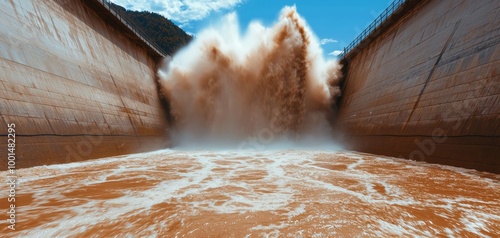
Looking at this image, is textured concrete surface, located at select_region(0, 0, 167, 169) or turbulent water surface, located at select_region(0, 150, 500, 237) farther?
textured concrete surface, located at select_region(0, 0, 167, 169)

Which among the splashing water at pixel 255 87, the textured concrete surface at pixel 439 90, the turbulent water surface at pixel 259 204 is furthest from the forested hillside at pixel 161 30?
the turbulent water surface at pixel 259 204

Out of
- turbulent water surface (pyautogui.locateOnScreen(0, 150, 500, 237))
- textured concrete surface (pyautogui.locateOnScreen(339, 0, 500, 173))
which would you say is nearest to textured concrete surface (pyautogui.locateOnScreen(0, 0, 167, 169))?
turbulent water surface (pyautogui.locateOnScreen(0, 150, 500, 237))

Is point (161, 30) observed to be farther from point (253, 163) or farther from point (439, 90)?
point (439, 90)

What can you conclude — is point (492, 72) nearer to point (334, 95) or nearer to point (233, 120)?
point (334, 95)

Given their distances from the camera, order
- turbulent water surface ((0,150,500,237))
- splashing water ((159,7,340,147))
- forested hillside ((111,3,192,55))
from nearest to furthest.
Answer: turbulent water surface ((0,150,500,237)), splashing water ((159,7,340,147)), forested hillside ((111,3,192,55))

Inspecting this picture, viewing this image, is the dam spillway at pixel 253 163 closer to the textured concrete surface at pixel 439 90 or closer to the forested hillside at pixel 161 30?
the textured concrete surface at pixel 439 90

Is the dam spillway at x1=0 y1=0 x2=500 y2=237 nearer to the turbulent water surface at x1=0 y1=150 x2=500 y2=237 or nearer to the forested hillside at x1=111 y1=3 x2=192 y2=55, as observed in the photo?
the turbulent water surface at x1=0 y1=150 x2=500 y2=237

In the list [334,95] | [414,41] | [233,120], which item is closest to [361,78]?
[334,95]
